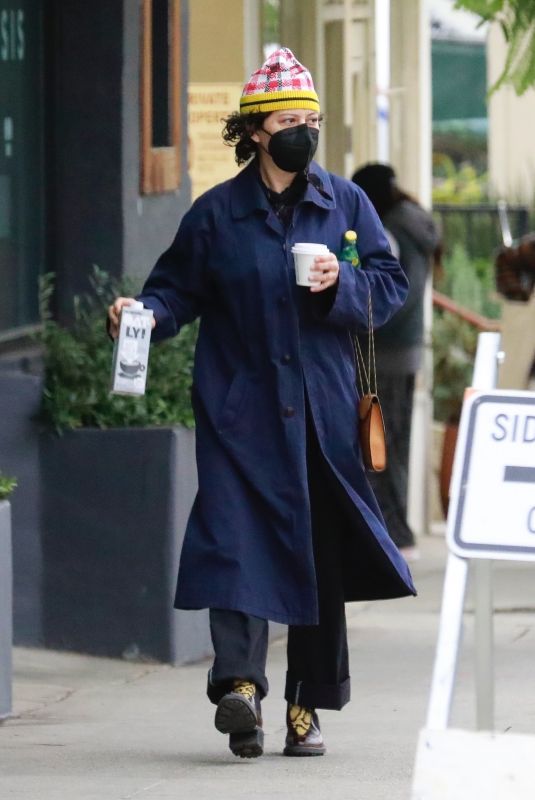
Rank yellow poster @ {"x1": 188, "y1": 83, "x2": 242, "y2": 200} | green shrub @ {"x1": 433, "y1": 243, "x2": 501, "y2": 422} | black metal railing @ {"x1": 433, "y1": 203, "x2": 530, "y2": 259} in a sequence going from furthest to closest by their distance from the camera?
black metal railing @ {"x1": 433, "y1": 203, "x2": 530, "y2": 259} < green shrub @ {"x1": 433, "y1": 243, "x2": 501, "y2": 422} < yellow poster @ {"x1": 188, "y1": 83, "x2": 242, "y2": 200}

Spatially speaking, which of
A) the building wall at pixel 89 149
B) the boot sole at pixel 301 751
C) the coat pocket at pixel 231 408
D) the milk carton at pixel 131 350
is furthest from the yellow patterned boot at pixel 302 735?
the building wall at pixel 89 149

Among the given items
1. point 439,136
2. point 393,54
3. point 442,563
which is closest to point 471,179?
point 439,136

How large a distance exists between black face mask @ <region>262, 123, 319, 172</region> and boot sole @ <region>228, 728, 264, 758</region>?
151cm

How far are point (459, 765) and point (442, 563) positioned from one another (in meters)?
6.76

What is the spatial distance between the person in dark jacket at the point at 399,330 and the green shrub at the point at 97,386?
2.44m

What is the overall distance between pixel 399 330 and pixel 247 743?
4.73 meters

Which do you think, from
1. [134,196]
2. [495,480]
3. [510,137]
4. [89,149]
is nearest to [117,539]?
[134,196]

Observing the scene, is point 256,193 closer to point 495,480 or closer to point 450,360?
point 495,480

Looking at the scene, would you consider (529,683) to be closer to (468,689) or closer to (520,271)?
(468,689)

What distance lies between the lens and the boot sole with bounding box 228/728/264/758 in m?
5.63

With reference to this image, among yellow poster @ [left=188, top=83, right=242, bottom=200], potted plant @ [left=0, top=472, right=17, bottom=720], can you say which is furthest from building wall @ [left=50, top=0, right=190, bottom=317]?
potted plant @ [left=0, top=472, right=17, bottom=720]

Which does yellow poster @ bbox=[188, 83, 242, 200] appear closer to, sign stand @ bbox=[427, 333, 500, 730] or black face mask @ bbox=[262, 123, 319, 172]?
black face mask @ bbox=[262, 123, 319, 172]

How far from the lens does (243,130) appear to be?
5887 mm

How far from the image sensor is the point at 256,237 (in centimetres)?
575
